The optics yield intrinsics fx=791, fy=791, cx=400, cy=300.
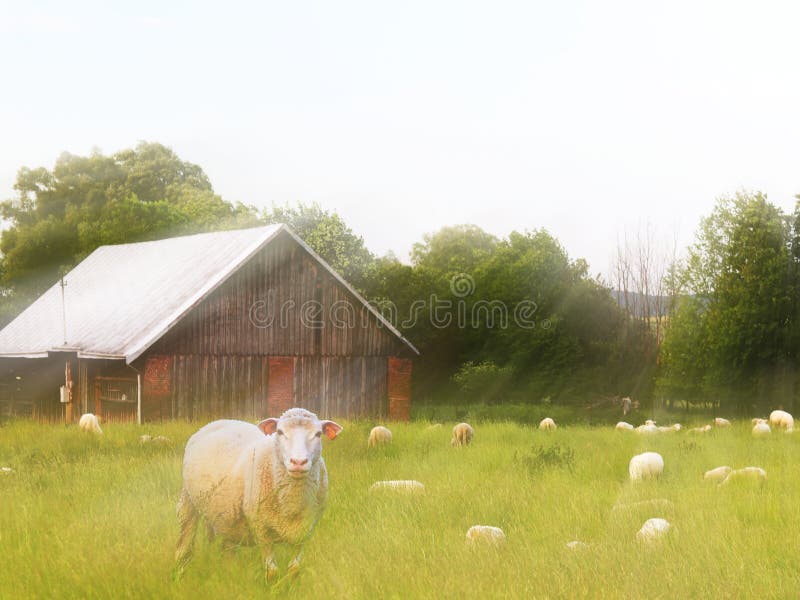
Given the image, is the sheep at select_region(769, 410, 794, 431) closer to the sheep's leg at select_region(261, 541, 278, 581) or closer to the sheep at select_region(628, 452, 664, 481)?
the sheep at select_region(628, 452, 664, 481)

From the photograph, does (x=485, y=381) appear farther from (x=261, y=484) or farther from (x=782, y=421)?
(x=261, y=484)

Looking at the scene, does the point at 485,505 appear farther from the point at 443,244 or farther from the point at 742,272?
the point at 443,244

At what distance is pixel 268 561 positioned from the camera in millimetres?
7203

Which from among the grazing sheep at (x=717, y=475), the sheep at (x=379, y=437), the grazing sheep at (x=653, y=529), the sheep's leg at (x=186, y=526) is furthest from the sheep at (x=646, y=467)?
the sheep's leg at (x=186, y=526)

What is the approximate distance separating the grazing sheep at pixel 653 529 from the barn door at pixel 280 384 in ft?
60.0

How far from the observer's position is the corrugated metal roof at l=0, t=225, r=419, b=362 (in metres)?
24.5

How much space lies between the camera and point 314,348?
2728 cm

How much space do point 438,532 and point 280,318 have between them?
59.2 feet

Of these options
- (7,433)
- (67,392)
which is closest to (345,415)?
(67,392)

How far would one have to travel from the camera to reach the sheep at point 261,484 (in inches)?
267

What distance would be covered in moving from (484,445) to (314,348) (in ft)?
37.8

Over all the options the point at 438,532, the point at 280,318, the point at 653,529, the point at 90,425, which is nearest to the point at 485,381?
the point at 280,318

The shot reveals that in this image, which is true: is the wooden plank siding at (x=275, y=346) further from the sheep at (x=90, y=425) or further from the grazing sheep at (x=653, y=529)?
the grazing sheep at (x=653, y=529)

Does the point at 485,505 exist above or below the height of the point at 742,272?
below
